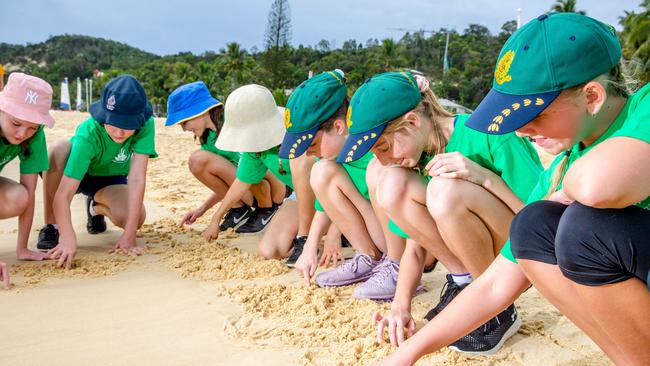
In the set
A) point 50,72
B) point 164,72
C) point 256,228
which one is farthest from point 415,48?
point 256,228

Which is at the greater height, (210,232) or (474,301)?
(474,301)

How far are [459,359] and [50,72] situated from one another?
9170 cm

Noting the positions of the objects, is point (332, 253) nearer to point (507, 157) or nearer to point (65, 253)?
point (507, 157)

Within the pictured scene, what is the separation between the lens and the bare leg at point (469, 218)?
6.26 ft

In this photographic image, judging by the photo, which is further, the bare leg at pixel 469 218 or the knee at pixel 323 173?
the knee at pixel 323 173

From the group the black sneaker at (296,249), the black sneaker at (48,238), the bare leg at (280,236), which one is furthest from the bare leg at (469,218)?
the black sneaker at (48,238)

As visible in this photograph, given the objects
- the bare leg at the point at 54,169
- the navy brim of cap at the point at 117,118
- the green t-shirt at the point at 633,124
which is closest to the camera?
the green t-shirt at the point at 633,124

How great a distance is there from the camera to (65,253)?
289 cm

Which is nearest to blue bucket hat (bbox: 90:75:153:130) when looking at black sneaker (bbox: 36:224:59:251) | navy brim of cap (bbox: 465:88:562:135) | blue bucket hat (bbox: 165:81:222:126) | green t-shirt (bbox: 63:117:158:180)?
green t-shirt (bbox: 63:117:158:180)

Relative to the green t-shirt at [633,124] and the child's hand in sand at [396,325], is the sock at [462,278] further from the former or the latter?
the green t-shirt at [633,124]

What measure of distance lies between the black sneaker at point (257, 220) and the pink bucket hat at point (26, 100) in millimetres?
1349

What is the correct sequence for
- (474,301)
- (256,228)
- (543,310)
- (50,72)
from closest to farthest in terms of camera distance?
(474,301) < (543,310) < (256,228) < (50,72)

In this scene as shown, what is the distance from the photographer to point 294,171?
298cm

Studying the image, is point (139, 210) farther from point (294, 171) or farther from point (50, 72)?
point (50, 72)
